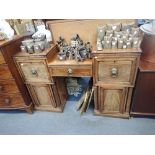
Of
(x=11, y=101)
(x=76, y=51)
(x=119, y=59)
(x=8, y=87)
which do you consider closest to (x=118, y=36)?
(x=119, y=59)

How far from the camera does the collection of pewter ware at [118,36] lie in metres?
1.30

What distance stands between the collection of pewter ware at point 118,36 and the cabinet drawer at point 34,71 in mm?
640

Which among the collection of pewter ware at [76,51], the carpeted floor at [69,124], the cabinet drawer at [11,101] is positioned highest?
the collection of pewter ware at [76,51]

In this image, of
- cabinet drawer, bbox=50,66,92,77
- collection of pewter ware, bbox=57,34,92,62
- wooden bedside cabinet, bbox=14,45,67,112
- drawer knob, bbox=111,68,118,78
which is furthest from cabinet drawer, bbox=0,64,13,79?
drawer knob, bbox=111,68,118,78

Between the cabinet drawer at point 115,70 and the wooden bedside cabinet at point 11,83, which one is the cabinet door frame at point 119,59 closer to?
the cabinet drawer at point 115,70

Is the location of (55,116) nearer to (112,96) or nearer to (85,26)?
(112,96)

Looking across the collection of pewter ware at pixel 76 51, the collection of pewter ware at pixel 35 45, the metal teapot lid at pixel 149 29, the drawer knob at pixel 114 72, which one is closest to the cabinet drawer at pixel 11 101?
the collection of pewter ware at pixel 35 45

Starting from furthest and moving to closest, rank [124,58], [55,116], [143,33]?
[55,116] < [143,33] < [124,58]

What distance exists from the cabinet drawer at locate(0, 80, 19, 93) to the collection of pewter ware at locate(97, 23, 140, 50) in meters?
1.06

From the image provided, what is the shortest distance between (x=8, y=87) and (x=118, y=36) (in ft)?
4.45

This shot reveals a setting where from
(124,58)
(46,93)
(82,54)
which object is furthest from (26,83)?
(124,58)

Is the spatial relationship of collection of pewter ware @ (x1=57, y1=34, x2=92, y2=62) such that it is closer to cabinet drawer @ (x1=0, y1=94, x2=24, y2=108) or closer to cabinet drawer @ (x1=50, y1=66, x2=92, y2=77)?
cabinet drawer @ (x1=50, y1=66, x2=92, y2=77)

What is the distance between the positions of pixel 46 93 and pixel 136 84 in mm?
1043

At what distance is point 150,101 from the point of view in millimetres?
1540
